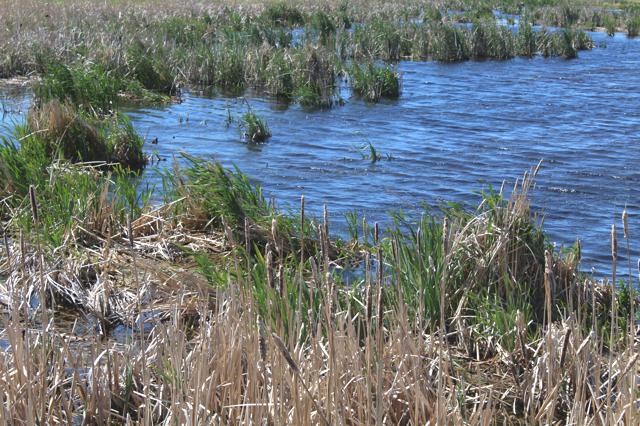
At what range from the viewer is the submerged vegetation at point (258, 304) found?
12.4ft

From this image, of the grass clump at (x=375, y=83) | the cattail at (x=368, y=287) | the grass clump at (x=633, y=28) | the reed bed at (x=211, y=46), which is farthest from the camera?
Answer: the grass clump at (x=633, y=28)

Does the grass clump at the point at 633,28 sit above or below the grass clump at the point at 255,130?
above

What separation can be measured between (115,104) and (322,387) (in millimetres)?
11438

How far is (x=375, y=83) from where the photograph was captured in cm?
1792

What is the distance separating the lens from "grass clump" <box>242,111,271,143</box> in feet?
46.3

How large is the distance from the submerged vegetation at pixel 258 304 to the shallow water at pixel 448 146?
2.46 feet

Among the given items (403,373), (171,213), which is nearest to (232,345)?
(403,373)

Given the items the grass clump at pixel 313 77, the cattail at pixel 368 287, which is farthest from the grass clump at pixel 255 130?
the cattail at pixel 368 287

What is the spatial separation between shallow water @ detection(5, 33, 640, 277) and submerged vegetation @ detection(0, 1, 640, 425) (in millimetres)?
748

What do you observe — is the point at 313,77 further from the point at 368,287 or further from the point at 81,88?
the point at 368,287

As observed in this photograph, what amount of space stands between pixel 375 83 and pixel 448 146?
398 cm

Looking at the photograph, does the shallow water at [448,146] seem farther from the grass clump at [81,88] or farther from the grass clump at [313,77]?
the grass clump at [81,88]

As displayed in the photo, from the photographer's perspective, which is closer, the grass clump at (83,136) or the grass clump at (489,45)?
the grass clump at (83,136)

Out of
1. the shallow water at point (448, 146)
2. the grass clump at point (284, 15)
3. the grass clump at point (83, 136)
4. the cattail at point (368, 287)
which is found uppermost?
the grass clump at point (284, 15)
